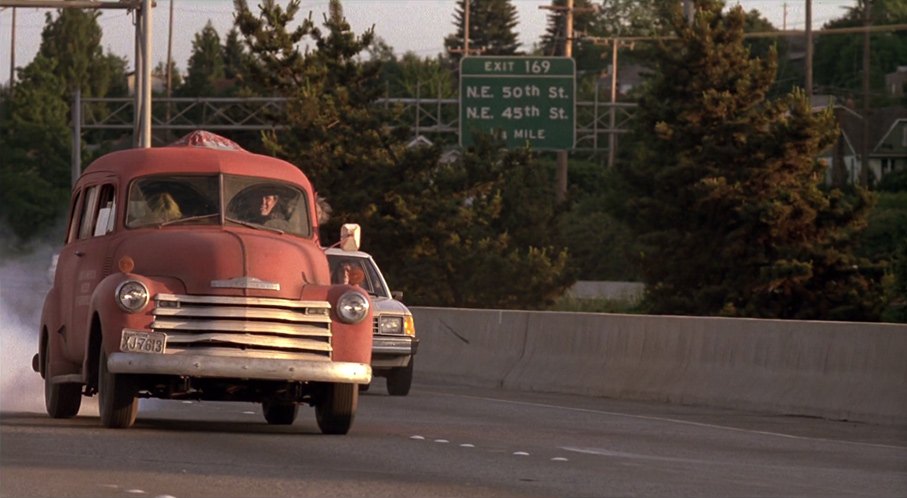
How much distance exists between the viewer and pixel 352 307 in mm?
16062

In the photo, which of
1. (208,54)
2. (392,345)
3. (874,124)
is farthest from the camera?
(208,54)

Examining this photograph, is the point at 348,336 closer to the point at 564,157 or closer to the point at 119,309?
the point at 119,309

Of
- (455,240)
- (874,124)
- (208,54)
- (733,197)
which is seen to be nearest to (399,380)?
(733,197)

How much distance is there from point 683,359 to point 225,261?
991 centimetres

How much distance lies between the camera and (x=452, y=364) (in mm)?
30062

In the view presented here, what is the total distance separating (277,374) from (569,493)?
12.3 ft

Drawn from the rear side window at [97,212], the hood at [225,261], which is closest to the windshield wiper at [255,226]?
the hood at [225,261]

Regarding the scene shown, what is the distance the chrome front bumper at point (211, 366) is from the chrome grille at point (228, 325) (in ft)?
0.29

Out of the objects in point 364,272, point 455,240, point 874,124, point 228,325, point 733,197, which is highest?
point 874,124

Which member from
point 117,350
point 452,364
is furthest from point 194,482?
point 452,364

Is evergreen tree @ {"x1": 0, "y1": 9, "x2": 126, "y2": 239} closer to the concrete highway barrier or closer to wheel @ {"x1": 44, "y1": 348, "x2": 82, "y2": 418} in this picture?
the concrete highway barrier

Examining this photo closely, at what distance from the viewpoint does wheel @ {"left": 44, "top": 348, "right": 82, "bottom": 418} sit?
57.4ft

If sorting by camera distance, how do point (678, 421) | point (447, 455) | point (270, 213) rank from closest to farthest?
point (447, 455) → point (270, 213) → point (678, 421)

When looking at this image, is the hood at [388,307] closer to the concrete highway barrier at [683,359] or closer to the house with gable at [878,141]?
the concrete highway barrier at [683,359]
